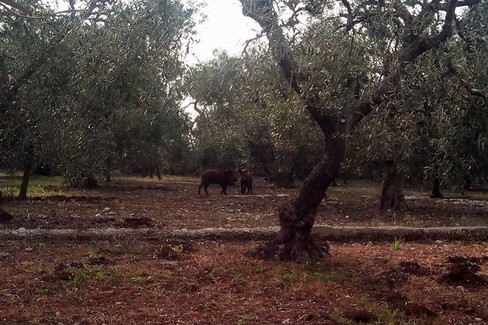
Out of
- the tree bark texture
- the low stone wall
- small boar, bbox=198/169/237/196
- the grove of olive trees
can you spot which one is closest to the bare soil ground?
the low stone wall

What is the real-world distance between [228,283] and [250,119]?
79.0 feet

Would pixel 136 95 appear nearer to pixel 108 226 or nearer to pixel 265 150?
pixel 108 226

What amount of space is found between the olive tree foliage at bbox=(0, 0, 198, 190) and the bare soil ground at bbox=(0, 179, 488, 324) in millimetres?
1969

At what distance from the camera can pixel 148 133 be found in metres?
30.1

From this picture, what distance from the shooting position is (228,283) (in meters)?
7.82

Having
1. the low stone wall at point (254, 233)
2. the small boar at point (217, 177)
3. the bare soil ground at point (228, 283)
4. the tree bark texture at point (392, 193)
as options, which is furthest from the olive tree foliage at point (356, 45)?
the small boar at point (217, 177)

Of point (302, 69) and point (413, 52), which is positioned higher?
point (413, 52)

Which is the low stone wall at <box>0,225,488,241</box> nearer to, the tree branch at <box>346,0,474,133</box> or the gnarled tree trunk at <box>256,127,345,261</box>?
the gnarled tree trunk at <box>256,127,345,261</box>

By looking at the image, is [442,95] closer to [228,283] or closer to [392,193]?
[228,283]

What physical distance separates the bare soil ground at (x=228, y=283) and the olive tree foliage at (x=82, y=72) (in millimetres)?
1969

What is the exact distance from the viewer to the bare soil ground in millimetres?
6391

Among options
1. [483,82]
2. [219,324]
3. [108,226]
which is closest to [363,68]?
[483,82]

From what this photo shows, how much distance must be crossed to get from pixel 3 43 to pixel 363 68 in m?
7.72

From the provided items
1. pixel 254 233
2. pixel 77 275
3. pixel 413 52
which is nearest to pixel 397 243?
pixel 254 233
